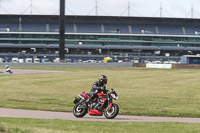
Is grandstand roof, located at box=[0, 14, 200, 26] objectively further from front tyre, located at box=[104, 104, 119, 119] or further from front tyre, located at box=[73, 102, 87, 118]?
front tyre, located at box=[104, 104, 119, 119]

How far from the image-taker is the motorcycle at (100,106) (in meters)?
15.1

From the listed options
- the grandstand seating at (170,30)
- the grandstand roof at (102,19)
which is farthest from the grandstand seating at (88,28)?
the grandstand seating at (170,30)

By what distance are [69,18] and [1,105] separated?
413 feet

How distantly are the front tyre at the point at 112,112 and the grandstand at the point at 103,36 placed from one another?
122714 mm

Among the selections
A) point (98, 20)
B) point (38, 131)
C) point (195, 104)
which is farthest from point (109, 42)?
point (38, 131)

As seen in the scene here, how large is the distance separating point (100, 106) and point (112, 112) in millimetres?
541

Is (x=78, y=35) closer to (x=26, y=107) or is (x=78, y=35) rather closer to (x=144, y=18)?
(x=144, y=18)

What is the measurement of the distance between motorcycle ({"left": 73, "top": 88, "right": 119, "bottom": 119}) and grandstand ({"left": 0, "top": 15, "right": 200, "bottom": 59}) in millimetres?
121925

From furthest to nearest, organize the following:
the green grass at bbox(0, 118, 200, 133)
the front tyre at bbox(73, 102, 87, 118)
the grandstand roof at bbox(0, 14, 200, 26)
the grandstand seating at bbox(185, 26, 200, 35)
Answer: the grandstand seating at bbox(185, 26, 200, 35), the grandstand roof at bbox(0, 14, 200, 26), the front tyre at bbox(73, 102, 87, 118), the green grass at bbox(0, 118, 200, 133)

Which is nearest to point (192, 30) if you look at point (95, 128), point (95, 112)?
point (95, 112)

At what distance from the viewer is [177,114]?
18062 millimetres

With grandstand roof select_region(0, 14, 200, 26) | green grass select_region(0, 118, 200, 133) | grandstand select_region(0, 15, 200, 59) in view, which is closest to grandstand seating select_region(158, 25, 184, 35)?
grandstand select_region(0, 15, 200, 59)

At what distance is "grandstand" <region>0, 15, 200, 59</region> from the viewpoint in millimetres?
140500

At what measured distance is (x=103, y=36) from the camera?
464 ft
